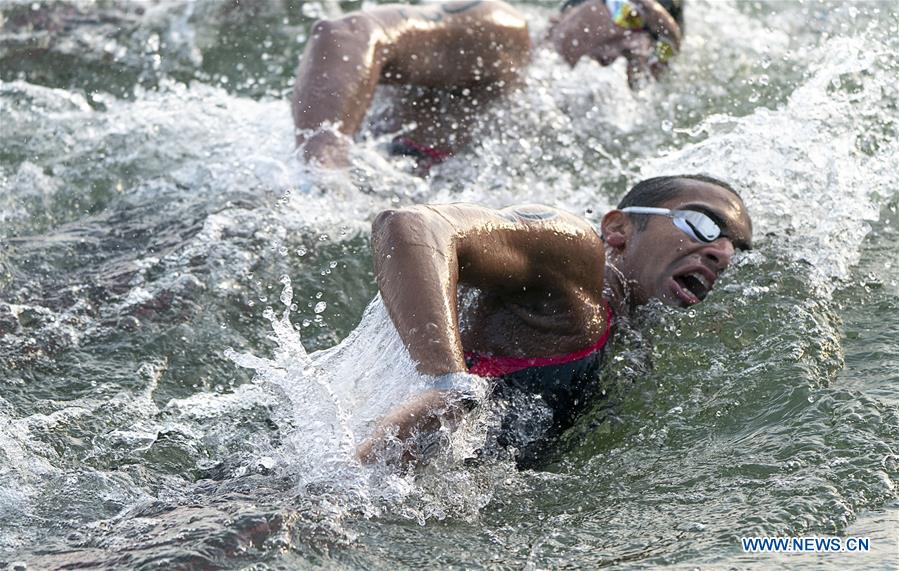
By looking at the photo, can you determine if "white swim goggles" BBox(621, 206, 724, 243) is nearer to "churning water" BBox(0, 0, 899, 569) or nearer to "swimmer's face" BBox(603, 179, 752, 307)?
"swimmer's face" BBox(603, 179, 752, 307)

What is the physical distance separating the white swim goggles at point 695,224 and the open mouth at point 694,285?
12 cm

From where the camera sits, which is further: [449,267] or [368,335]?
[368,335]

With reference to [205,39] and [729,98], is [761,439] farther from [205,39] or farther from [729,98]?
[205,39]

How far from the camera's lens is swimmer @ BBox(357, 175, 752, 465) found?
9.65 ft

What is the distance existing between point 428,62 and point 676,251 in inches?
69.4

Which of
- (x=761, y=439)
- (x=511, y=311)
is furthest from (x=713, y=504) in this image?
(x=511, y=311)

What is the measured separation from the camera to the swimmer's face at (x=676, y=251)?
3.96 m

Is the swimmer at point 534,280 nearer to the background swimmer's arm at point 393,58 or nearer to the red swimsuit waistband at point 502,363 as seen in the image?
the red swimsuit waistband at point 502,363

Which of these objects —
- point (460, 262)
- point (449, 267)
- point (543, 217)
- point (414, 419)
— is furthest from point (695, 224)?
point (414, 419)

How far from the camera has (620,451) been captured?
3521 mm

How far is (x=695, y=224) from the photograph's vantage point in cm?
400

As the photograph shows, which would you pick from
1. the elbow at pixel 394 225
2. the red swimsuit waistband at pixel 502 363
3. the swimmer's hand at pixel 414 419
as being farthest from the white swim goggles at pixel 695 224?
the swimmer's hand at pixel 414 419

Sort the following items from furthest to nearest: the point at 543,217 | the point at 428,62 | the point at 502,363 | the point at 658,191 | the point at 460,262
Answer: the point at 428,62 → the point at 658,191 → the point at 502,363 → the point at 543,217 → the point at 460,262

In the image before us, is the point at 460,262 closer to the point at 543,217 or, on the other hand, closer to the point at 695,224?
the point at 543,217
